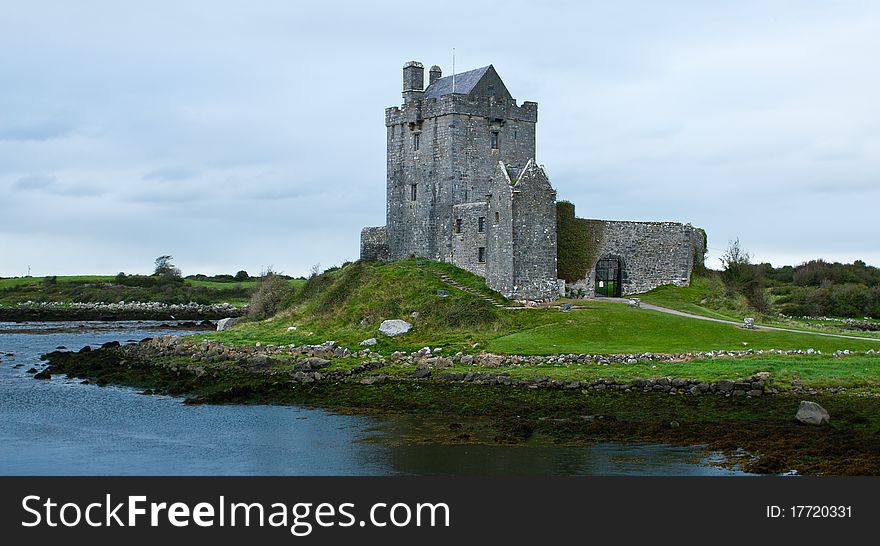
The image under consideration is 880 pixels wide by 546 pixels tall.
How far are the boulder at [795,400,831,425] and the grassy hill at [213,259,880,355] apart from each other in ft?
32.3

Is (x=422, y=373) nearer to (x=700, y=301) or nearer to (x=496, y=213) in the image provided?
(x=496, y=213)

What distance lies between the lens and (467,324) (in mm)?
45219

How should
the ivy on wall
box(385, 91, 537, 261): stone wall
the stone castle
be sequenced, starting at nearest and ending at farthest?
the stone castle
the ivy on wall
box(385, 91, 537, 261): stone wall

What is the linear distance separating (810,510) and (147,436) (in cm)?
1849

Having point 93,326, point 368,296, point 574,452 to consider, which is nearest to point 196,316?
point 93,326

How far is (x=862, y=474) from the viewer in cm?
2255

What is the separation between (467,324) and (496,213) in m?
6.69

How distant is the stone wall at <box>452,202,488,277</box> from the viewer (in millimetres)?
51656

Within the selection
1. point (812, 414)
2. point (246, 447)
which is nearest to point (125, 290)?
point (246, 447)

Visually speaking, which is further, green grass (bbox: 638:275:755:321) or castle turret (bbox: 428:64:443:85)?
castle turret (bbox: 428:64:443:85)

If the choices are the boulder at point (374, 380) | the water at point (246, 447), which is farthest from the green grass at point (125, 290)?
the water at point (246, 447)

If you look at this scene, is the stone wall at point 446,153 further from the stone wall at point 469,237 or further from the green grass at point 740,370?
the green grass at point 740,370

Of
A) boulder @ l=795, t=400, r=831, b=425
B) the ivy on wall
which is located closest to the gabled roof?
the ivy on wall

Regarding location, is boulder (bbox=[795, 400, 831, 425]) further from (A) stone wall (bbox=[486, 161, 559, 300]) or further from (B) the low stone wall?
(A) stone wall (bbox=[486, 161, 559, 300])
